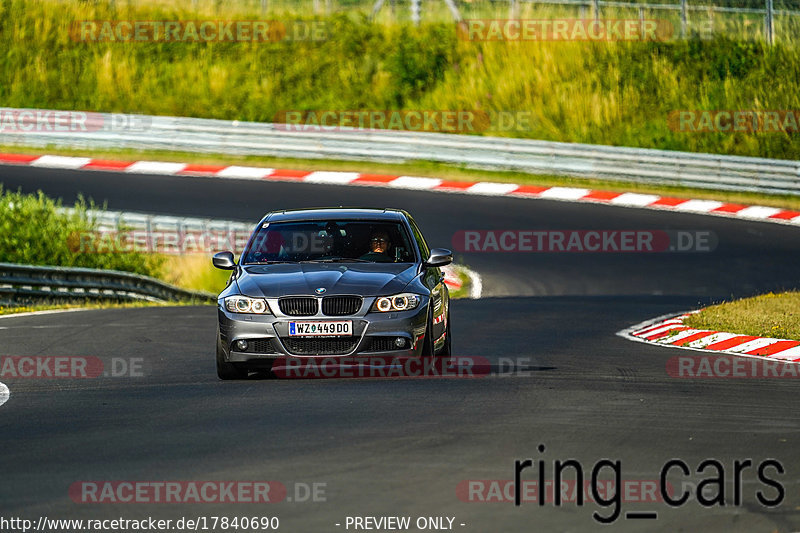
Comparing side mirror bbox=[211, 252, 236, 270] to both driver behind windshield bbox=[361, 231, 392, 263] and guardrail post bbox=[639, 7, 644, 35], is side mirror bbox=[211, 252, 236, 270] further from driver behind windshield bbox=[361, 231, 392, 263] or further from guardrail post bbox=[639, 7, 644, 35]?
guardrail post bbox=[639, 7, 644, 35]

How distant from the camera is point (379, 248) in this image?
12883mm

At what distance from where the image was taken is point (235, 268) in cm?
1279

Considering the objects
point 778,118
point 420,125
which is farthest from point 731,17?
point 420,125

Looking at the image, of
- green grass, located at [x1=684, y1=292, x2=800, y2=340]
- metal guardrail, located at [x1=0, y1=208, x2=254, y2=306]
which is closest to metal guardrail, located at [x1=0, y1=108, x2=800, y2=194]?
metal guardrail, located at [x1=0, y1=208, x2=254, y2=306]

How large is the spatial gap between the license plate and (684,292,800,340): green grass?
5.66 m

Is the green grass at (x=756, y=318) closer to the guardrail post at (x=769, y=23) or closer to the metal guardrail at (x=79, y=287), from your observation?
the metal guardrail at (x=79, y=287)

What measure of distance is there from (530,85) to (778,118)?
271 inches

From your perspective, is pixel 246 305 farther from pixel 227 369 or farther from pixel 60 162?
pixel 60 162

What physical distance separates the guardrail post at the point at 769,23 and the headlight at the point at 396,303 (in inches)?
1071

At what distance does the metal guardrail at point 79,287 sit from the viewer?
23.2 metres

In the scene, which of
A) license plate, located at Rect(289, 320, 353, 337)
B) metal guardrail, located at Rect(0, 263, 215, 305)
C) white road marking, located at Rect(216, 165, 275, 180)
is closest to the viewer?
license plate, located at Rect(289, 320, 353, 337)

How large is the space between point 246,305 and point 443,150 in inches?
893

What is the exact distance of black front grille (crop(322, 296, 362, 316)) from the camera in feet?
38.3

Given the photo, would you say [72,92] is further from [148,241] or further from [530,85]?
[148,241]
